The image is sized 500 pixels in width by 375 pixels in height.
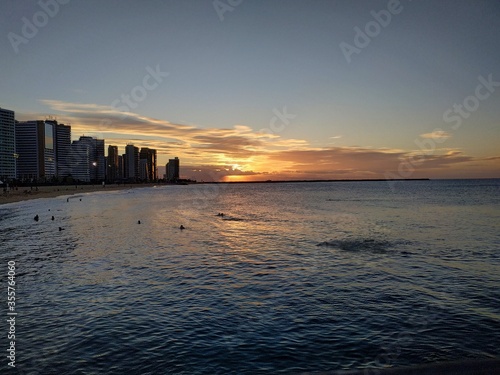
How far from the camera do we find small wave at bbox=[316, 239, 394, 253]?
116ft

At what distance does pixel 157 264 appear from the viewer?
94.6 ft

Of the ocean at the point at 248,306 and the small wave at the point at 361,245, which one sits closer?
the ocean at the point at 248,306

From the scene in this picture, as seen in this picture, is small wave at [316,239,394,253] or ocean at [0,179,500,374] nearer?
ocean at [0,179,500,374]

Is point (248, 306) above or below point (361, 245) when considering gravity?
above

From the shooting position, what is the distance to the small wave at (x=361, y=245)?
35.4m

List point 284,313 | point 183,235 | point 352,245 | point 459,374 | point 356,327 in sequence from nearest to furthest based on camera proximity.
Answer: point 459,374, point 356,327, point 284,313, point 352,245, point 183,235

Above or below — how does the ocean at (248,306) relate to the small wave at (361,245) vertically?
above

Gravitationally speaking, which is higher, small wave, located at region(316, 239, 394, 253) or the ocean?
the ocean

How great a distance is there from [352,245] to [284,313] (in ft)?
73.3

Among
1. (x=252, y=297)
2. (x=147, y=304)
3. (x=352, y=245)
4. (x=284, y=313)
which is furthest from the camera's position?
(x=352, y=245)

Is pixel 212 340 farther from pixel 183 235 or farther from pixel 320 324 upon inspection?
pixel 183 235

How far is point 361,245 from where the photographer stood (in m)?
37.9

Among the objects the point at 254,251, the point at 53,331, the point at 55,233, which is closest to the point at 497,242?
the point at 254,251

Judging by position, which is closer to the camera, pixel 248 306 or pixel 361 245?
pixel 248 306
